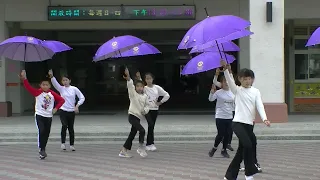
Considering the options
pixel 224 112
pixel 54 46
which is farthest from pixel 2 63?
pixel 224 112

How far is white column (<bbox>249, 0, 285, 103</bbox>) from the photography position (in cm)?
1321

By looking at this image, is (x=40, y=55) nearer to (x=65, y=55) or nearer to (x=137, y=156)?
(x=137, y=156)

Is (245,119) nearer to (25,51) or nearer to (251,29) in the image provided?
(25,51)

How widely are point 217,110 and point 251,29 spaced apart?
213 inches

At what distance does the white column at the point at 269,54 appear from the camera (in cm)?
1321

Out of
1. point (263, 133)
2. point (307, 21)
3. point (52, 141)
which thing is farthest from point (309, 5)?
point (52, 141)

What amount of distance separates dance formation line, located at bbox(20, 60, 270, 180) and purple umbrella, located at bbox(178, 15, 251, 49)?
0.45m

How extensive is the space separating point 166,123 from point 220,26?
24.8 feet

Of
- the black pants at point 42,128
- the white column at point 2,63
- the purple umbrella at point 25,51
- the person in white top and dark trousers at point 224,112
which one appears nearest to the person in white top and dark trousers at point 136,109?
the person in white top and dark trousers at point 224,112

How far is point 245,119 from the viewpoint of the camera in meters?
6.36

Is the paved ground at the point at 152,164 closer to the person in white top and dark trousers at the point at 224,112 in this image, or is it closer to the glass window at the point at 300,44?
the person in white top and dark trousers at the point at 224,112

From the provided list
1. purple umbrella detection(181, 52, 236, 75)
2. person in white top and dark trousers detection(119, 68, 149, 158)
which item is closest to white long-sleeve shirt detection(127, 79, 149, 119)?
person in white top and dark trousers detection(119, 68, 149, 158)

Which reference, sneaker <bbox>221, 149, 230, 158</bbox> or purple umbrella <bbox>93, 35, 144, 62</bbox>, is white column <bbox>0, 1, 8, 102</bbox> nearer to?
purple umbrella <bbox>93, 35, 144, 62</bbox>

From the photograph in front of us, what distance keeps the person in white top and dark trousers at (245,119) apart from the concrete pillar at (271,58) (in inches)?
276
